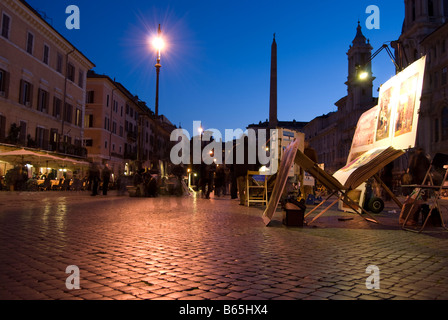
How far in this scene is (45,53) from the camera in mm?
32281

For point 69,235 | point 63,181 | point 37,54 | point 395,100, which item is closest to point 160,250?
point 69,235

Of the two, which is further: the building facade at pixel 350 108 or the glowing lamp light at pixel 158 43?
the building facade at pixel 350 108

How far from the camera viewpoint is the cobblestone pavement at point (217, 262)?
3086 mm

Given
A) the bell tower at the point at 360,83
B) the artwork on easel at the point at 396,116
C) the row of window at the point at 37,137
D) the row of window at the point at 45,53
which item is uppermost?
the bell tower at the point at 360,83

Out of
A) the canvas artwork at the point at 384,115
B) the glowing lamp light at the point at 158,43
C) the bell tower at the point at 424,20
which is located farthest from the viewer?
the bell tower at the point at 424,20

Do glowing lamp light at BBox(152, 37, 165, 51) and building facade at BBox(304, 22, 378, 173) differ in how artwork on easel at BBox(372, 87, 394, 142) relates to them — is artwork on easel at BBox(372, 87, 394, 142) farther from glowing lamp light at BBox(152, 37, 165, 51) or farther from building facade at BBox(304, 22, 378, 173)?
building facade at BBox(304, 22, 378, 173)

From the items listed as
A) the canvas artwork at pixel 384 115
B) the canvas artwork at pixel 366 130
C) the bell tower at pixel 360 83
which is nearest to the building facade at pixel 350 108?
the bell tower at pixel 360 83

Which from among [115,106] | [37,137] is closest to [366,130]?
[37,137]

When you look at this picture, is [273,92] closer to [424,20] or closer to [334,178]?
[334,178]

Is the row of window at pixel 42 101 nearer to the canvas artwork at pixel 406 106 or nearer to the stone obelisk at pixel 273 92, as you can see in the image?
the stone obelisk at pixel 273 92

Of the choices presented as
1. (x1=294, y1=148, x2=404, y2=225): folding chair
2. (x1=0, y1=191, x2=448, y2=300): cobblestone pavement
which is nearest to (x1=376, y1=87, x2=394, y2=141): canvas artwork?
(x1=294, y1=148, x2=404, y2=225): folding chair

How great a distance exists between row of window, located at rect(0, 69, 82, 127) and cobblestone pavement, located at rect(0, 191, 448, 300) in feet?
76.8

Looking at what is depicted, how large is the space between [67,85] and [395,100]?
3412 centimetres

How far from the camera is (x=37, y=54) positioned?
30.9m
